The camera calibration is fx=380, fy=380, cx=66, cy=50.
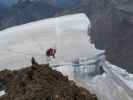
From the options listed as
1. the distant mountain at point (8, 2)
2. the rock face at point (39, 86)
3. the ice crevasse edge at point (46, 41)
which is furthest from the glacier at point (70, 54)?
the distant mountain at point (8, 2)

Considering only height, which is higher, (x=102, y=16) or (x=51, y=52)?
(x=102, y=16)

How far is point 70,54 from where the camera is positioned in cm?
320

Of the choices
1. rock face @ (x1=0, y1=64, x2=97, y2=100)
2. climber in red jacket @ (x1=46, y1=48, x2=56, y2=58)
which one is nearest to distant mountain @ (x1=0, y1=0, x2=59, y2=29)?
climber in red jacket @ (x1=46, y1=48, x2=56, y2=58)

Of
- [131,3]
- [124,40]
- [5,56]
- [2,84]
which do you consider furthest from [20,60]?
→ [131,3]

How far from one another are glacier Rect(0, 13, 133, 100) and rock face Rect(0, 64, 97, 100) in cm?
35

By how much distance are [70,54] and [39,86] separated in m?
1.12

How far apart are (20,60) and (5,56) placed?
16cm

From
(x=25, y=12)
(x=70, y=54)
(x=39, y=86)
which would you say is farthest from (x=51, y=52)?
(x=25, y=12)

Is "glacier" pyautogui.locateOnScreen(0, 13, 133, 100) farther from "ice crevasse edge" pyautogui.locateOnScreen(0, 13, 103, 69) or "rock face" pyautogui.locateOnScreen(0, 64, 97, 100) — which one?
"rock face" pyautogui.locateOnScreen(0, 64, 97, 100)

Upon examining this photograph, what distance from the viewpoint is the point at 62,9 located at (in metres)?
6.57

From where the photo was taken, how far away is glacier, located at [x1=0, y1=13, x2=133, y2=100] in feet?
8.65

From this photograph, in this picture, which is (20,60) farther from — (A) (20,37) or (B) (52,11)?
(B) (52,11)

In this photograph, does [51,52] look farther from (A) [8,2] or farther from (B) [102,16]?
(B) [102,16]

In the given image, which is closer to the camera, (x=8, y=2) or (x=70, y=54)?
(x=70, y=54)
